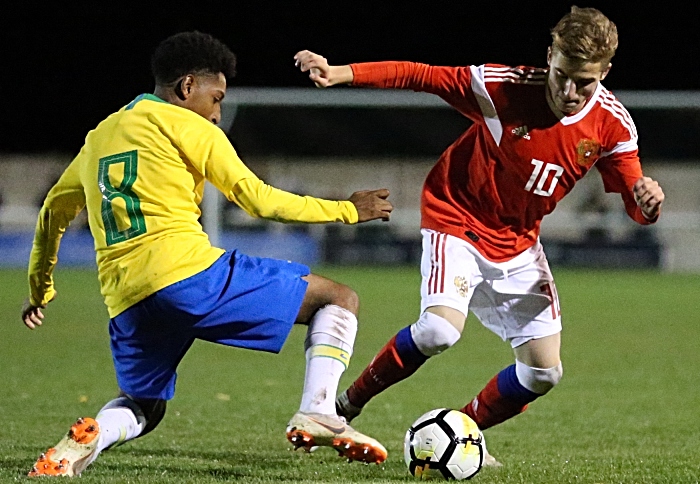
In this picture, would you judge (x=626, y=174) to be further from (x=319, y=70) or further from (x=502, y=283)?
(x=319, y=70)

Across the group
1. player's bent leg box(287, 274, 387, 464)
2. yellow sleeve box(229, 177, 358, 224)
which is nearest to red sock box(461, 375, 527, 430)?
player's bent leg box(287, 274, 387, 464)

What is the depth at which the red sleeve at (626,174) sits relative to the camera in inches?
210

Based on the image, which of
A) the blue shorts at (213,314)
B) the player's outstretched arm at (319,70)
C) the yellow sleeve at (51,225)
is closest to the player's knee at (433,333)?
the blue shorts at (213,314)

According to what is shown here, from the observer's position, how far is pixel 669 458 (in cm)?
545

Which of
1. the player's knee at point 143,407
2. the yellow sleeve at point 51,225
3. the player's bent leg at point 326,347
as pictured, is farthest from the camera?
the player's knee at point 143,407

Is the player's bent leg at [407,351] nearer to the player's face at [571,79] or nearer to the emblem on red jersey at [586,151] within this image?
the emblem on red jersey at [586,151]

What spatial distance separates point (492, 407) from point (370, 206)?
1.66 meters

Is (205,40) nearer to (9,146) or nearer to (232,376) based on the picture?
(232,376)

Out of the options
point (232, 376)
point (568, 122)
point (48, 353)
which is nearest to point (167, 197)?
point (568, 122)

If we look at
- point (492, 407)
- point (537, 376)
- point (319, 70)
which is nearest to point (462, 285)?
point (537, 376)

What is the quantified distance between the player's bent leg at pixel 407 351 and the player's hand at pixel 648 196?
0.94m

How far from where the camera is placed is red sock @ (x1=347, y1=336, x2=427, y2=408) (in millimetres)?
5484

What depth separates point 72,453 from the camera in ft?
15.0

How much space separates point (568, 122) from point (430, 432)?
1.56 metres
